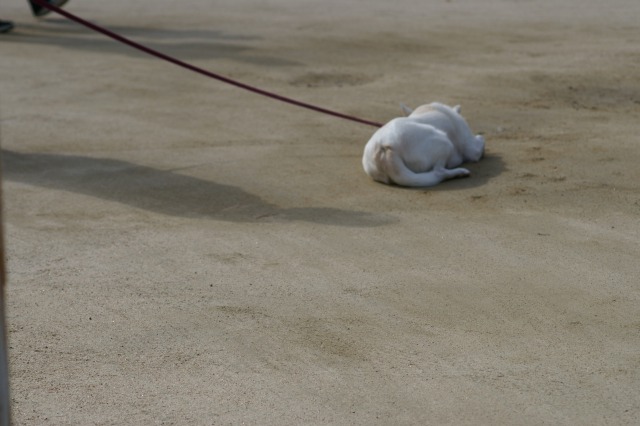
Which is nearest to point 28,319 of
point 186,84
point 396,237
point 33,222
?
point 33,222

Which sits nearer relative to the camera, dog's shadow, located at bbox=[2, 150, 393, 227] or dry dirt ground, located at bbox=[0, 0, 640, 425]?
dry dirt ground, located at bbox=[0, 0, 640, 425]

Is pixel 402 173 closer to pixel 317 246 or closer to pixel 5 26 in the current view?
pixel 317 246

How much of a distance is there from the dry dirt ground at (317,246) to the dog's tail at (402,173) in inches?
3.6

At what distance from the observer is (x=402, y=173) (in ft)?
18.8

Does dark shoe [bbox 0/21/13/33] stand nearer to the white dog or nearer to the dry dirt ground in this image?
the dry dirt ground

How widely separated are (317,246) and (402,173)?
43.5 inches

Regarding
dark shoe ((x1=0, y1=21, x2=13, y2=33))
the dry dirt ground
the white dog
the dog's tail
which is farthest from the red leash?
dark shoe ((x1=0, y1=21, x2=13, y2=33))

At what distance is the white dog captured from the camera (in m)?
5.71

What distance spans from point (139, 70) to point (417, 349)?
A: 6.10 m

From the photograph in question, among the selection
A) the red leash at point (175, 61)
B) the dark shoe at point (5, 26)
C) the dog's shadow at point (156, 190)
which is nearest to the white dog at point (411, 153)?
the dog's shadow at point (156, 190)

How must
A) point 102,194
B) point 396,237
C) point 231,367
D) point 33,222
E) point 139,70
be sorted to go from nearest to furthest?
point 231,367 → point 396,237 → point 33,222 → point 102,194 → point 139,70

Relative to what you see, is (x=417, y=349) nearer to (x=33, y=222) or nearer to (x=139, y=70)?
(x=33, y=222)

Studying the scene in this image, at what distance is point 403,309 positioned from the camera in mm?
4074

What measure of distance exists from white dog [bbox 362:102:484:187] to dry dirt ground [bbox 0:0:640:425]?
12 cm
